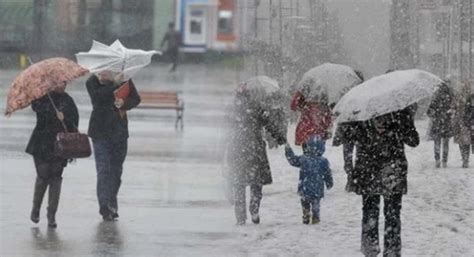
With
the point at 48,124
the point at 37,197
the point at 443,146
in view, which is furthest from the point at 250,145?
the point at 443,146

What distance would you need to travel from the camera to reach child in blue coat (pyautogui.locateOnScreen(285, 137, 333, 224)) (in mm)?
13078

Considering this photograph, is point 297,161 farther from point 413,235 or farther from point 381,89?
point 381,89

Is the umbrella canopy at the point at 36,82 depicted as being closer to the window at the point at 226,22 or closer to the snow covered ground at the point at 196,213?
the snow covered ground at the point at 196,213

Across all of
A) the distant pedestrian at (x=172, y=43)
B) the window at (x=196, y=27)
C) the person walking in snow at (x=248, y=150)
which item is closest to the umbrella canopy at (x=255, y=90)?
the person walking in snow at (x=248, y=150)

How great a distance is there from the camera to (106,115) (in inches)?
507

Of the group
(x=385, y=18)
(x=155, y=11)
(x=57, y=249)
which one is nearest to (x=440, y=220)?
(x=57, y=249)

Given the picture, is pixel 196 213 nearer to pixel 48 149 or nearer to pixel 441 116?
pixel 48 149

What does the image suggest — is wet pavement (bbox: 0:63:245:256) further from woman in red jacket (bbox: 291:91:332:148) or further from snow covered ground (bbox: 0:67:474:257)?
woman in red jacket (bbox: 291:91:332:148)

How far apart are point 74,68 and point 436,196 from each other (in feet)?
17.2

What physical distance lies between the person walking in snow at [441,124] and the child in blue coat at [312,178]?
729 cm

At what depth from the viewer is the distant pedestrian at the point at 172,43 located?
41062 millimetres

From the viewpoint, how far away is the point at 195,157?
63.4 ft

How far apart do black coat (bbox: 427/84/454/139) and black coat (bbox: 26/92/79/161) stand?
361 inches

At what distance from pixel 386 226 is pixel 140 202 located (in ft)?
14.1
